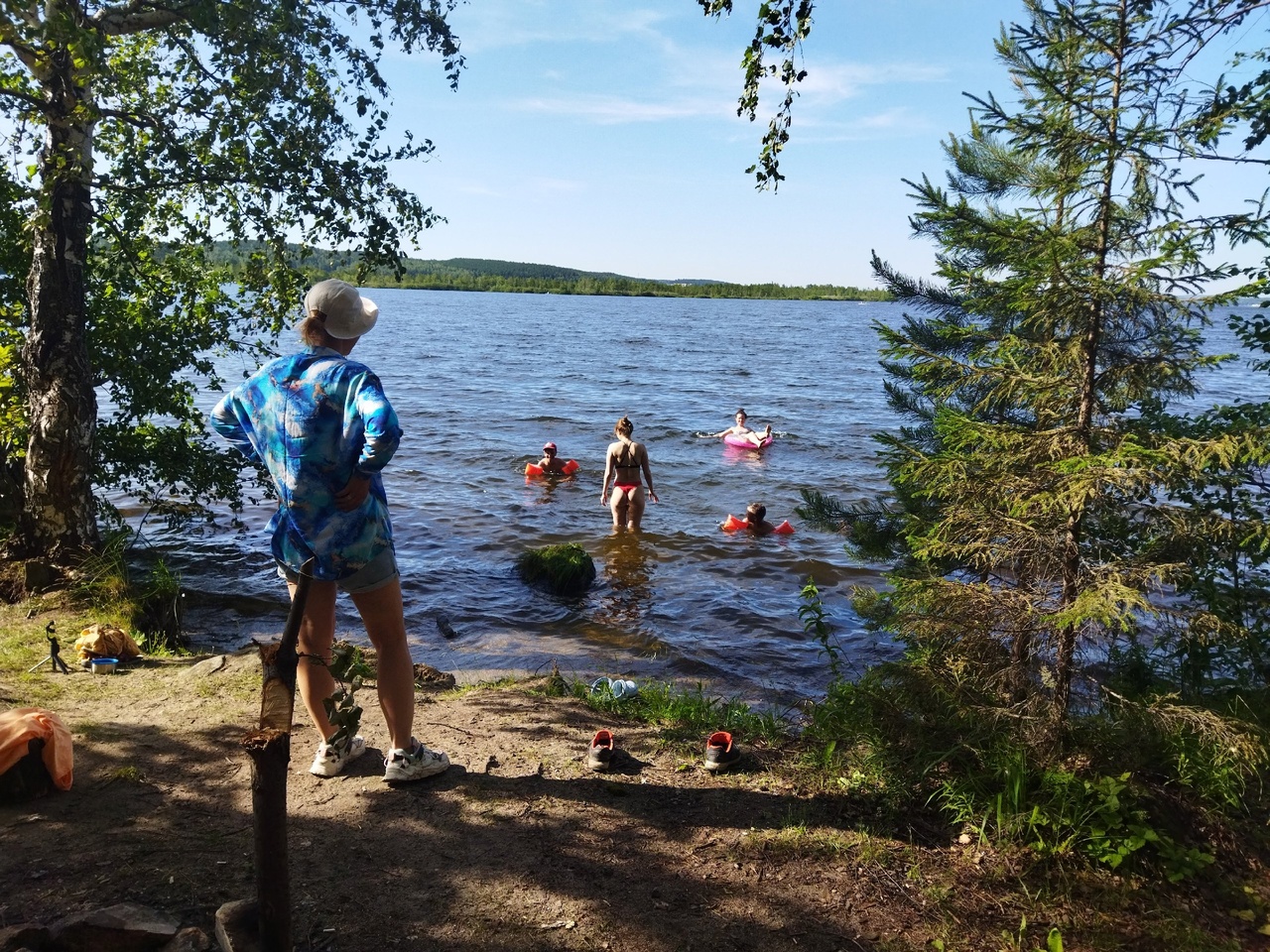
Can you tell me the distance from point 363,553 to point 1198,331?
13.9ft

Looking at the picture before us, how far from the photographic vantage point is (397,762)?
4.14 metres

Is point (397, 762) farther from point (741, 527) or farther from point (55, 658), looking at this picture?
point (741, 527)

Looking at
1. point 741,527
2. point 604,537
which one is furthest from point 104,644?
point 741,527

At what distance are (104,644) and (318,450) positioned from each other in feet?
11.9

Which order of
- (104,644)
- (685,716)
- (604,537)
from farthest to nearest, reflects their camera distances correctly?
(604,537)
(104,644)
(685,716)

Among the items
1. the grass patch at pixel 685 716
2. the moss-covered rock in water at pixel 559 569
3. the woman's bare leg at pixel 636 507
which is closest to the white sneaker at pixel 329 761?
the grass patch at pixel 685 716

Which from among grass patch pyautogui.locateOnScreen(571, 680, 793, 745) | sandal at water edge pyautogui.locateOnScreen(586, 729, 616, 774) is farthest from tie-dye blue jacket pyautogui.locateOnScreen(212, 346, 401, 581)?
grass patch pyautogui.locateOnScreen(571, 680, 793, 745)

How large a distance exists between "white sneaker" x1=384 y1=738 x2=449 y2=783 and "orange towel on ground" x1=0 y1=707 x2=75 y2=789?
141 cm

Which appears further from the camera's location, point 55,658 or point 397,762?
point 55,658

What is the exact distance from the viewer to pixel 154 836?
355 cm

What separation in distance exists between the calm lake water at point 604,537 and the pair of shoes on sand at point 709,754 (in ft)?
9.79

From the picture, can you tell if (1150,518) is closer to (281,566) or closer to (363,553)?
(363,553)

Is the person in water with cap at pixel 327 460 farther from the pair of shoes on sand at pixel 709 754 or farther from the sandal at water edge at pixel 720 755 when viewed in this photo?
the sandal at water edge at pixel 720 755

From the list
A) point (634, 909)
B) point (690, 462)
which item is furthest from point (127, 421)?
point (690, 462)
